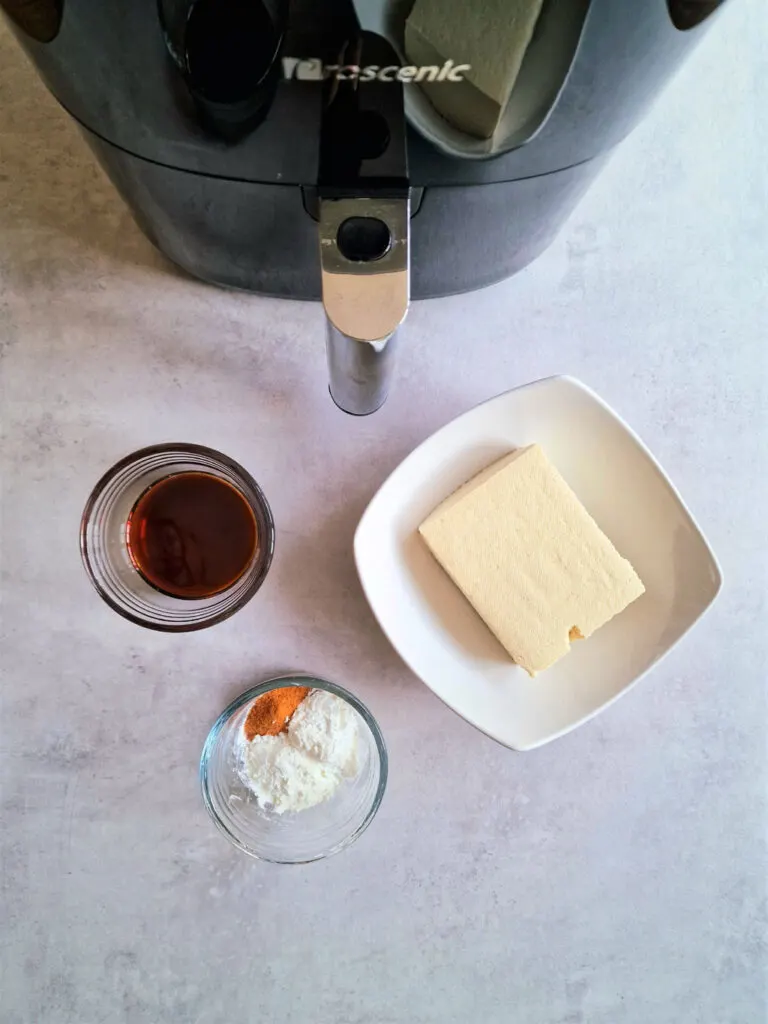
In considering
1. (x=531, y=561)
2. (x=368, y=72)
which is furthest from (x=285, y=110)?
(x=531, y=561)

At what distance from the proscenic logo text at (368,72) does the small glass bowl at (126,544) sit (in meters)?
0.29

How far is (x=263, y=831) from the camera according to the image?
0.65m

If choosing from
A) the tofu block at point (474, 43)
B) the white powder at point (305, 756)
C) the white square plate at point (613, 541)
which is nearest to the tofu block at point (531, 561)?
the white square plate at point (613, 541)

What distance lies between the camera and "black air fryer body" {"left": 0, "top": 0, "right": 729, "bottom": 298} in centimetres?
33

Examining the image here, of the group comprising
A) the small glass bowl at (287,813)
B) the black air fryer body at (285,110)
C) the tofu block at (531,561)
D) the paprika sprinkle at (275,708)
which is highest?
the black air fryer body at (285,110)

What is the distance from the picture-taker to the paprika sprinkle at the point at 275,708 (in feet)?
2.10

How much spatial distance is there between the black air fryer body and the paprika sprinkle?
A: 0.32 metres

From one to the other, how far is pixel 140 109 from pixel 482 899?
0.58m

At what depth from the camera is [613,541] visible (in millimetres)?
640

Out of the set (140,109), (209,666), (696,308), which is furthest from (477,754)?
(140,109)

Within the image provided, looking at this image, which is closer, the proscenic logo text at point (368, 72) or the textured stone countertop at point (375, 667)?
the proscenic logo text at point (368, 72)

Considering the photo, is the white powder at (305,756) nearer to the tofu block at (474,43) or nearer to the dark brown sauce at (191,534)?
the dark brown sauce at (191,534)

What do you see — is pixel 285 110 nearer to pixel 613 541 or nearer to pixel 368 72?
pixel 368 72

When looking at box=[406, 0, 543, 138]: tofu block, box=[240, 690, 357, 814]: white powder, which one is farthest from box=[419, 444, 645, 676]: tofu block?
box=[406, 0, 543, 138]: tofu block
